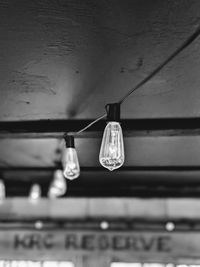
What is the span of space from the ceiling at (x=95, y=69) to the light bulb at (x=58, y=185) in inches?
37.8

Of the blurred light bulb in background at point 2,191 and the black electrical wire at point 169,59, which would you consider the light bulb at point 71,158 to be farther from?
the blurred light bulb in background at point 2,191

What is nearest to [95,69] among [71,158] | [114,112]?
[114,112]

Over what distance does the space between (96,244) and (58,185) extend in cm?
115

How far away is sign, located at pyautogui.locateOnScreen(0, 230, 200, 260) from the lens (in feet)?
16.9

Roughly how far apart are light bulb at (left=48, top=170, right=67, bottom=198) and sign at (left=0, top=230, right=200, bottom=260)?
0.57 meters

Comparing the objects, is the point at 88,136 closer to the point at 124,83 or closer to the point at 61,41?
the point at 124,83

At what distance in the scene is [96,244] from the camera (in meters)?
5.27

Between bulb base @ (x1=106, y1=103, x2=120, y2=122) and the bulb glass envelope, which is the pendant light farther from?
the bulb glass envelope

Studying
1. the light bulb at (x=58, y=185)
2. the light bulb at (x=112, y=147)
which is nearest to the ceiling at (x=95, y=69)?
the light bulb at (x=112, y=147)

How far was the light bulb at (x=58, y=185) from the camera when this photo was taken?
4.38 metres

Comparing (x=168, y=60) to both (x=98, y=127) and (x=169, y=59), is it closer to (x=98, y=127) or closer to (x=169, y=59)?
(x=169, y=59)

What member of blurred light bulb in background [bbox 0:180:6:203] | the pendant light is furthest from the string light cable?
blurred light bulb in background [bbox 0:180:6:203]

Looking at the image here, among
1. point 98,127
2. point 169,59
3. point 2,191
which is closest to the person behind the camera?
point 169,59

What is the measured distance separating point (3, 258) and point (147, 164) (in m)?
2.77
